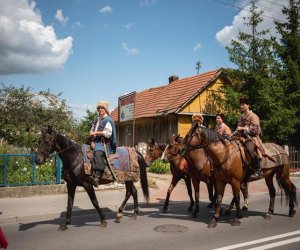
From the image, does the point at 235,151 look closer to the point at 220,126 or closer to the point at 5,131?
the point at 220,126

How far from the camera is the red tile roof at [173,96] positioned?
68.4 ft

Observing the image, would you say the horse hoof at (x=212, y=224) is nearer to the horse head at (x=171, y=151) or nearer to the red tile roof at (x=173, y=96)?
the horse head at (x=171, y=151)

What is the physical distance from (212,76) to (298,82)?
526 cm

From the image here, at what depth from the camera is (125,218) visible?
27.2 ft

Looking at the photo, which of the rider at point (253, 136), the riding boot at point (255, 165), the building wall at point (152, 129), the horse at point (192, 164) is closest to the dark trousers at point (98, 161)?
the horse at point (192, 164)

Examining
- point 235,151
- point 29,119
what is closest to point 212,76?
point 29,119

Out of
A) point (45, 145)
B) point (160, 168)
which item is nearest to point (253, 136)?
point (45, 145)

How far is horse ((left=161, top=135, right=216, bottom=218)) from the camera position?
825cm

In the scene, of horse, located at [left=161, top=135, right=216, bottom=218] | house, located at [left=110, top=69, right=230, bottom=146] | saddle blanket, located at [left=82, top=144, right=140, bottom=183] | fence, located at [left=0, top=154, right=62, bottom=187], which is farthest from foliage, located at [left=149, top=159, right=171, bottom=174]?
saddle blanket, located at [left=82, top=144, right=140, bottom=183]

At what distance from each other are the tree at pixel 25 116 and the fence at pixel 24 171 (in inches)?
114

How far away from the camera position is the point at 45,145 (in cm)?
692

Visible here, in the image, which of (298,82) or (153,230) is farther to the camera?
(298,82)

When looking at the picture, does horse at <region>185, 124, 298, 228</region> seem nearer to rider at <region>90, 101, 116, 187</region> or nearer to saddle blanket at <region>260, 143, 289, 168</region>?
saddle blanket at <region>260, 143, 289, 168</region>

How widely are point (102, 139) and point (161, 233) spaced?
8.15 feet
